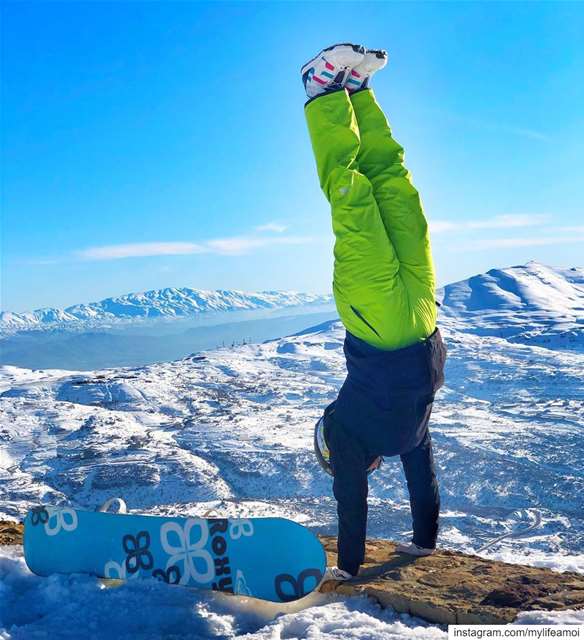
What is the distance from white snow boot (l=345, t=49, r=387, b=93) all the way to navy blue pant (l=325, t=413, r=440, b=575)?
3.20 metres

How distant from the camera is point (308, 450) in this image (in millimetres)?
96000

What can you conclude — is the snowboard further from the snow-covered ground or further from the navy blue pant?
the navy blue pant

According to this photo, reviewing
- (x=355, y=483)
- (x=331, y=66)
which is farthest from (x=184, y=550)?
(x=331, y=66)

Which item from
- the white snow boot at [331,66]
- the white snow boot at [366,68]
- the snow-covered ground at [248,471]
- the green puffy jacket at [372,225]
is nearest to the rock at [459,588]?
the snow-covered ground at [248,471]

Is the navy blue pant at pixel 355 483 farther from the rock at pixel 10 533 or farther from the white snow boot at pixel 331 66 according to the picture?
the rock at pixel 10 533

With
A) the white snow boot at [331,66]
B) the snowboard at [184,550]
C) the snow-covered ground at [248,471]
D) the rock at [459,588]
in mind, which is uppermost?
the white snow boot at [331,66]

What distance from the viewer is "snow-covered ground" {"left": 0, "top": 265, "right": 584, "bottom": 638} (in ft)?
12.8

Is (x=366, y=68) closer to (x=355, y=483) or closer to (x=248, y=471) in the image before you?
(x=355, y=483)

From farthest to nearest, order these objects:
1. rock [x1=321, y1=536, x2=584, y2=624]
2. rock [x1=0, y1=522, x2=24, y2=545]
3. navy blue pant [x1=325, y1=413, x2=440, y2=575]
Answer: rock [x1=0, y1=522, x2=24, y2=545]
navy blue pant [x1=325, y1=413, x2=440, y2=575]
rock [x1=321, y1=536, x2=584, y2=624]

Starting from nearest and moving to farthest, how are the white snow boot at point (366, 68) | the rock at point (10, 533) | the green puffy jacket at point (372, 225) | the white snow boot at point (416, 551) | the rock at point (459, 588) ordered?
1. the rock at point (459, 588)
2. the green puffy jacket at point (372, 225)
3. the white snow boot at point (366, 68)
4. the white snow boot at point (416, 551)
5. the rock at point (10, 533)

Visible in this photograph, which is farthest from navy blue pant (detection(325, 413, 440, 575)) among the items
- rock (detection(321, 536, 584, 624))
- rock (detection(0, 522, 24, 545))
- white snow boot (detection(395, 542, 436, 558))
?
rock (detection(0, 522, 24, 545))

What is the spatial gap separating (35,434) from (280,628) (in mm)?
121456

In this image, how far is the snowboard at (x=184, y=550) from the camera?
14.5ft

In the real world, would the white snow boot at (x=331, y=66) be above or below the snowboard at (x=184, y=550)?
above
